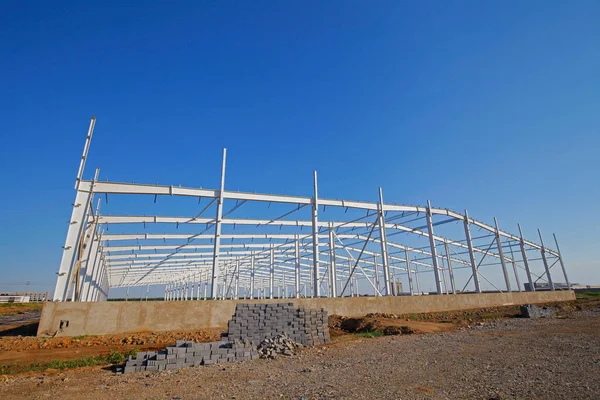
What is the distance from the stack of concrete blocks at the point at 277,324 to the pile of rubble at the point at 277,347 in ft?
1.51

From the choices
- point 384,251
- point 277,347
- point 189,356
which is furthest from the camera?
point 384,251

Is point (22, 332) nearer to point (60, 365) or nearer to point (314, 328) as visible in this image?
point (60, 365)

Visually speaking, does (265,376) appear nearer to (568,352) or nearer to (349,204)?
(568,352)

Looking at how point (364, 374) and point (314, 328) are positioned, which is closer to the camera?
point (364, 374)

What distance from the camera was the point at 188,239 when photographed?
2550 cm

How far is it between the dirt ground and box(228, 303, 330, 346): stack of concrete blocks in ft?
2.34

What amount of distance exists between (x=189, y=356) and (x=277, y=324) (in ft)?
11.7

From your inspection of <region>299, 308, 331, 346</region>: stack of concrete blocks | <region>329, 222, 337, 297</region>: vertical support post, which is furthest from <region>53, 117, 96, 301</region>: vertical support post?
<region>329, 222, 337, 297</region>: vertical support post

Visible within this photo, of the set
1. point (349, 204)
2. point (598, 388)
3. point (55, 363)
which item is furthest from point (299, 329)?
point (349, 204)

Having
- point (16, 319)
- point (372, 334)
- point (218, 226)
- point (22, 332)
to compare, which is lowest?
point (372, 334)

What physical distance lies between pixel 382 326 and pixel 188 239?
17.3 m

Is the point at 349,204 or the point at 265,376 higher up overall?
the point at 349,204

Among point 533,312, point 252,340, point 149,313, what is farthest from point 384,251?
point 149,313

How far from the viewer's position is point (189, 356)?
25.6ft
